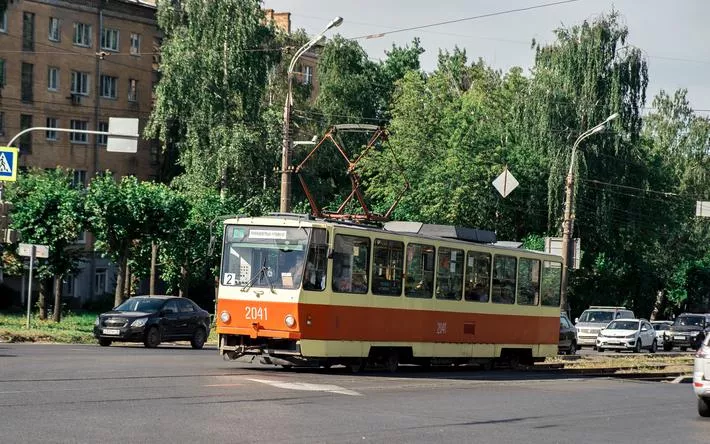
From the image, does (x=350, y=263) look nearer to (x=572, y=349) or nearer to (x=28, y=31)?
(x=572, y=349)

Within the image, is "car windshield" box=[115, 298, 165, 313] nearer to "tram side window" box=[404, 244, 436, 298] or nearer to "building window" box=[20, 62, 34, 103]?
"tram side window" box=[404, 244, 436, 298]

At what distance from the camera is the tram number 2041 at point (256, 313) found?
23.5 m

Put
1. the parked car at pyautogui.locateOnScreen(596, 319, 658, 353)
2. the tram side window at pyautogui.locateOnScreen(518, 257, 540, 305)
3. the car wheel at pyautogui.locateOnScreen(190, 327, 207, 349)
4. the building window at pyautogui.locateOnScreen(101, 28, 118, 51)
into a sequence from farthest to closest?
the building window at pyautogui.locateOnScreen(101, 28, 118, 51) < the parked car at pyautogui.locateOnScreen(596, 319, 658, 353) < the car wheel at pyautogui.locateOnScreen(190, 327, 207, 349) < the tram side window at pyautogui.locateOnScreen(518, 257, 540, 305)

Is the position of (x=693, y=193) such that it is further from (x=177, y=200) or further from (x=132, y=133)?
(x=132, y=133)

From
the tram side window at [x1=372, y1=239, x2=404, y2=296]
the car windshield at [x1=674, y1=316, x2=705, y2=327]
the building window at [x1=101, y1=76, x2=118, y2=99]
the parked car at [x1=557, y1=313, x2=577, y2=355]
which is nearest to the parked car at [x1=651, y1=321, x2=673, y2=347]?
the car windshield at [x1=674, y1=316, x2=705, y2=327]

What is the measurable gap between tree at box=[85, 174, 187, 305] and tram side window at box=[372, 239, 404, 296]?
24330 mm

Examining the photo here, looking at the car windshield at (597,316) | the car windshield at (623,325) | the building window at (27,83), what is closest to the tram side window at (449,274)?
the car windshield at (623,325)

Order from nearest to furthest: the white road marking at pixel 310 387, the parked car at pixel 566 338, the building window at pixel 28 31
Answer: the white road marking at pixel 310 387 < the parked car at pixel 566 338 < the building window at pixel 28 31

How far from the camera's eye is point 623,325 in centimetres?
5097

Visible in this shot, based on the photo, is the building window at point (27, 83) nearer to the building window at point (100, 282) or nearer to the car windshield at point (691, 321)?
the building window at point (100, 282)

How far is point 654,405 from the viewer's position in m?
21.0

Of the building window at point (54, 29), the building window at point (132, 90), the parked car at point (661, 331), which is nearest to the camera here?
the parked car at point (661, 331)

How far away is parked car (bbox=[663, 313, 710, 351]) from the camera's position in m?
56.7

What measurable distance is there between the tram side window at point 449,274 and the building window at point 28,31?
47178 mm
